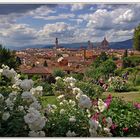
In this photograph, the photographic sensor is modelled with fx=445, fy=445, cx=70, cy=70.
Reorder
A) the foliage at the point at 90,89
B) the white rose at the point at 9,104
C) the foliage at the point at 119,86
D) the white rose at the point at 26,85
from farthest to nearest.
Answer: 1. the foliage at the point at 119,86
2. the foliage at the point at 90,89
3. the white rose at the point at 26,85
4. the white rose at the point at 9,104

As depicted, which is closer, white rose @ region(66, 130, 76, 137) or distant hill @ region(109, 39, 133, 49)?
white rose @ region(66, 130, 76, 137)

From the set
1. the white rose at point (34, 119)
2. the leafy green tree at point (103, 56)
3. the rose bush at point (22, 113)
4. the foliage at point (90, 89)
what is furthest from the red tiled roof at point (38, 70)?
the white rose at point (34, 119)

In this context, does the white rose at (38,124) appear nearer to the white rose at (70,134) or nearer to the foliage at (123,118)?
the white rose at (70,134)

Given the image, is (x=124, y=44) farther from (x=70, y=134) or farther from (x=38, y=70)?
(x=70, y=134)

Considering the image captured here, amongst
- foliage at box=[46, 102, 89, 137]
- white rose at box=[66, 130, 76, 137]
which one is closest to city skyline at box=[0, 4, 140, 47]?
foliage at box=[46, 102, 89, 137]

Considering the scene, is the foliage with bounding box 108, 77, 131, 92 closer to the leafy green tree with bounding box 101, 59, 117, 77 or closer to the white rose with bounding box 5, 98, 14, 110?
the leafy green tree with bounding box 101, 59, 117, 77

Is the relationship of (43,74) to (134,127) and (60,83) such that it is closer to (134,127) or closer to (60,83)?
(60,83)

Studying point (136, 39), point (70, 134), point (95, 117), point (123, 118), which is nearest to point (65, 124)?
point (70, 134)

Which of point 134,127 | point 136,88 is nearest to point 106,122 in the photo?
point 134,127

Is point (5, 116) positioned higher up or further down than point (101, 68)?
further down
